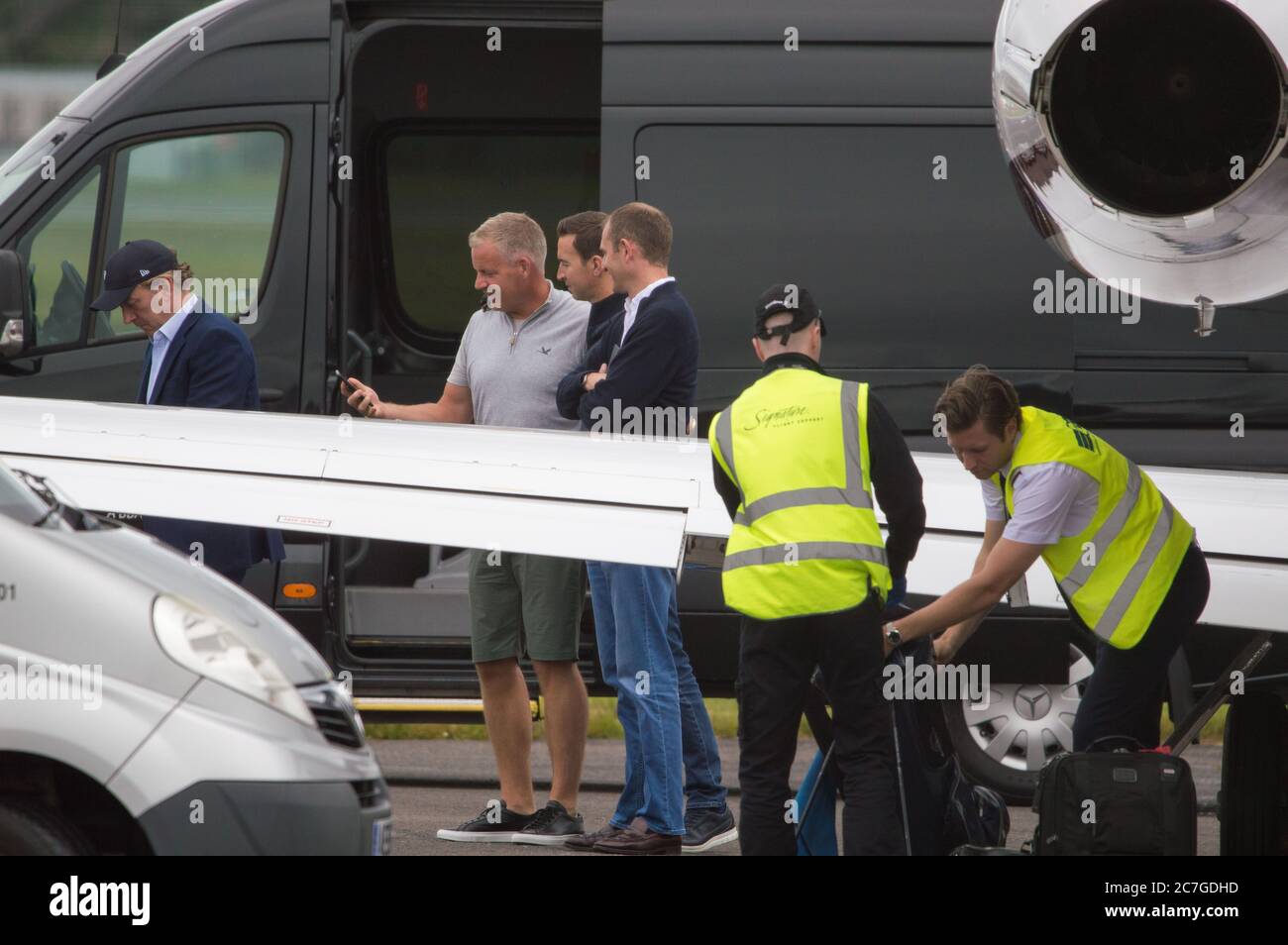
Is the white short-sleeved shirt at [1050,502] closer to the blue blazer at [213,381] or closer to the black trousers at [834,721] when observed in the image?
the black trousers at [834,721]

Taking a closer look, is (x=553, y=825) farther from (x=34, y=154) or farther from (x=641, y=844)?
(x=34, y=154)

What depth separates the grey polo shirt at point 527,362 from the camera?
5945mm

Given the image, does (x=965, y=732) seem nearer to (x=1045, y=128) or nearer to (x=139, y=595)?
(x=1045, y=128)

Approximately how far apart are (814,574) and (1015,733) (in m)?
2.58

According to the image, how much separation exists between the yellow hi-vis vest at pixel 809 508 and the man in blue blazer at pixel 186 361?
6.00ft

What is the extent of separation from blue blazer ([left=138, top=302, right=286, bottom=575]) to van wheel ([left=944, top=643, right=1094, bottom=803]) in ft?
Answer: 8.81

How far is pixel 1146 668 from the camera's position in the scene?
179 inches

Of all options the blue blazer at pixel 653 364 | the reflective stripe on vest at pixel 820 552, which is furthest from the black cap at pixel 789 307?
the blue blazer at pixel 653 364

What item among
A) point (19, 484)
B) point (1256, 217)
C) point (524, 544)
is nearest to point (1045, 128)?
point (1256, 217)

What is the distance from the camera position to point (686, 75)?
21.7ft

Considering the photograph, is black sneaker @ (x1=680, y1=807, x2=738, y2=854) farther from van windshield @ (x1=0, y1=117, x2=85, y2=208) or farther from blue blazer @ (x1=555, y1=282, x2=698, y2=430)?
van windshield @ (x1=0, y1=117, x2=85, y2=208)

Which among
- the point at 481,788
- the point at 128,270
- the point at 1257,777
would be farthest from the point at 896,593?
the point at 481,788
